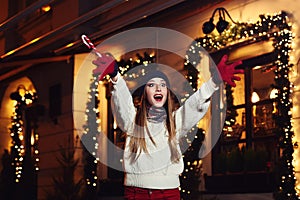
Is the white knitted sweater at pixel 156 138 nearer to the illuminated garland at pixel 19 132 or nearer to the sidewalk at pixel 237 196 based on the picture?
the sidewalk at pixel 237 196

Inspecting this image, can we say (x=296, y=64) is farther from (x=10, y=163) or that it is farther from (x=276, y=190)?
(x=10, y=163)

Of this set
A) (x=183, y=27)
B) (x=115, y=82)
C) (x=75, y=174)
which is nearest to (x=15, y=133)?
(x=75, y=174)

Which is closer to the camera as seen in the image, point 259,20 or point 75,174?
point 259,20

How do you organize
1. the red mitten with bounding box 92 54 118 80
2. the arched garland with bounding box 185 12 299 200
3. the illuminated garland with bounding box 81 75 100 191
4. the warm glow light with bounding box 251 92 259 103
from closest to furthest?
the red mitten with bounding box 92 54 118 80, the arched garland with bounding box 185 12 299 200, the warm glow light with bounding box 251 92 259 103, the illuminated garland with bounding box 81 75 100 191

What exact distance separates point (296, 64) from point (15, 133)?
25.8 feet

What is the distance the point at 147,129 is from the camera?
4.33m

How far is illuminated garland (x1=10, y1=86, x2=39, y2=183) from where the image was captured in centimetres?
1317

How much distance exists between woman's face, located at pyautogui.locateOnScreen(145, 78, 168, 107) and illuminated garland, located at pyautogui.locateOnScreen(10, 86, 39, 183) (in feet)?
28.5

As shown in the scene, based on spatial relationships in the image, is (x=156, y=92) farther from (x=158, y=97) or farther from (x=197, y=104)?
(x=197, y=104)

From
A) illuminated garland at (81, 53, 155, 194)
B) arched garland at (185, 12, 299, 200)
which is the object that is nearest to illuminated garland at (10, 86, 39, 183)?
illuminated garland at (81, 53, 155, 194)

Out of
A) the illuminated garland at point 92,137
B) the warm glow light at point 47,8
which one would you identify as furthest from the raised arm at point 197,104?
the warm glow light at point 47,8

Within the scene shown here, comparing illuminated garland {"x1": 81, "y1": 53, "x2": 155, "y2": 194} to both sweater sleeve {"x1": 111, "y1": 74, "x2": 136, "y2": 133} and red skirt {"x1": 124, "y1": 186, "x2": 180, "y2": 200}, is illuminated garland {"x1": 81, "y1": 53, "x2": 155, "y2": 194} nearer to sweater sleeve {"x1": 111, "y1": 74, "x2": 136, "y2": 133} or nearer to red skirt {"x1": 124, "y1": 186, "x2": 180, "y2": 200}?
sweater sleeve {"x1": 111, "y1": 74, "x2": 136, "y2": 133}

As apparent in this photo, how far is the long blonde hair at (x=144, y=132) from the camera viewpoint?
4.28m

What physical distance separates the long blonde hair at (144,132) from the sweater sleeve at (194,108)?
0.06m
